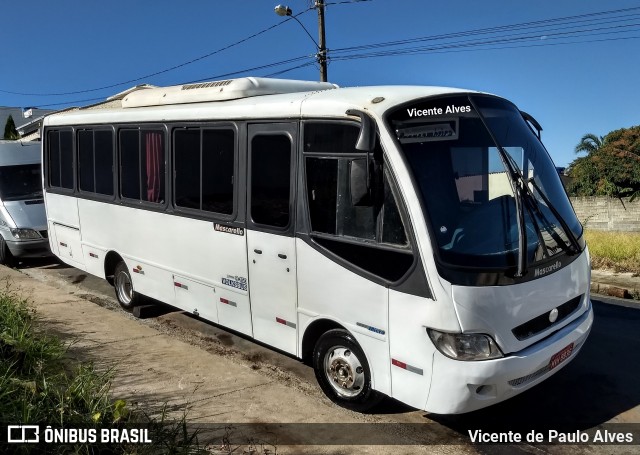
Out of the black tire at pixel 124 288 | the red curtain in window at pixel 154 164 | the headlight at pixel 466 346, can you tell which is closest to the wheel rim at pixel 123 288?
the black tire at pixel 124 288

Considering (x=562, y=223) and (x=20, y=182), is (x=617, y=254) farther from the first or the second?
(x=20, y=182)

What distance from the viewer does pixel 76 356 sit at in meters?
5.96

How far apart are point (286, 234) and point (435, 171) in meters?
1.56

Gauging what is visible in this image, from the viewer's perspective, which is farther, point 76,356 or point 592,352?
point 592,352

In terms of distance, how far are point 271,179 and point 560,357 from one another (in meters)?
2.96

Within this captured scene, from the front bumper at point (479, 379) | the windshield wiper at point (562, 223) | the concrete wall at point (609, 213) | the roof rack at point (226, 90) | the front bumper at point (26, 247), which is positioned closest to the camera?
the front bumper at point (479, 379)

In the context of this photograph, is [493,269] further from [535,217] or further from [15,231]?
[15,231]

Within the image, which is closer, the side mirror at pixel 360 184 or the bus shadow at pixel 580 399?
the side mirror at pixel 360 184

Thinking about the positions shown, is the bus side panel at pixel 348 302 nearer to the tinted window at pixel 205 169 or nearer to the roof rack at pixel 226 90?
the tinted window at pixel 205 169

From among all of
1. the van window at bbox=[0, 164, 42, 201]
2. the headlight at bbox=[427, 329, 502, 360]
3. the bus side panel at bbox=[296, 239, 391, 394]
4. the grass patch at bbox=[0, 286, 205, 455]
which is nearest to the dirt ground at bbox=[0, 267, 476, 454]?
the grass patch at bbox=[0, 286, 205, 455]

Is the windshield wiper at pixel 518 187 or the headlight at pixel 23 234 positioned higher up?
the windshield wiper at pixel 518 187

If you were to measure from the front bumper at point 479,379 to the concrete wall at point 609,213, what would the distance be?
21357mm

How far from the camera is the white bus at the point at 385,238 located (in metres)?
4.03

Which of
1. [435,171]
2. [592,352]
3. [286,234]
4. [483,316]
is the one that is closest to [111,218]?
[286,234]
